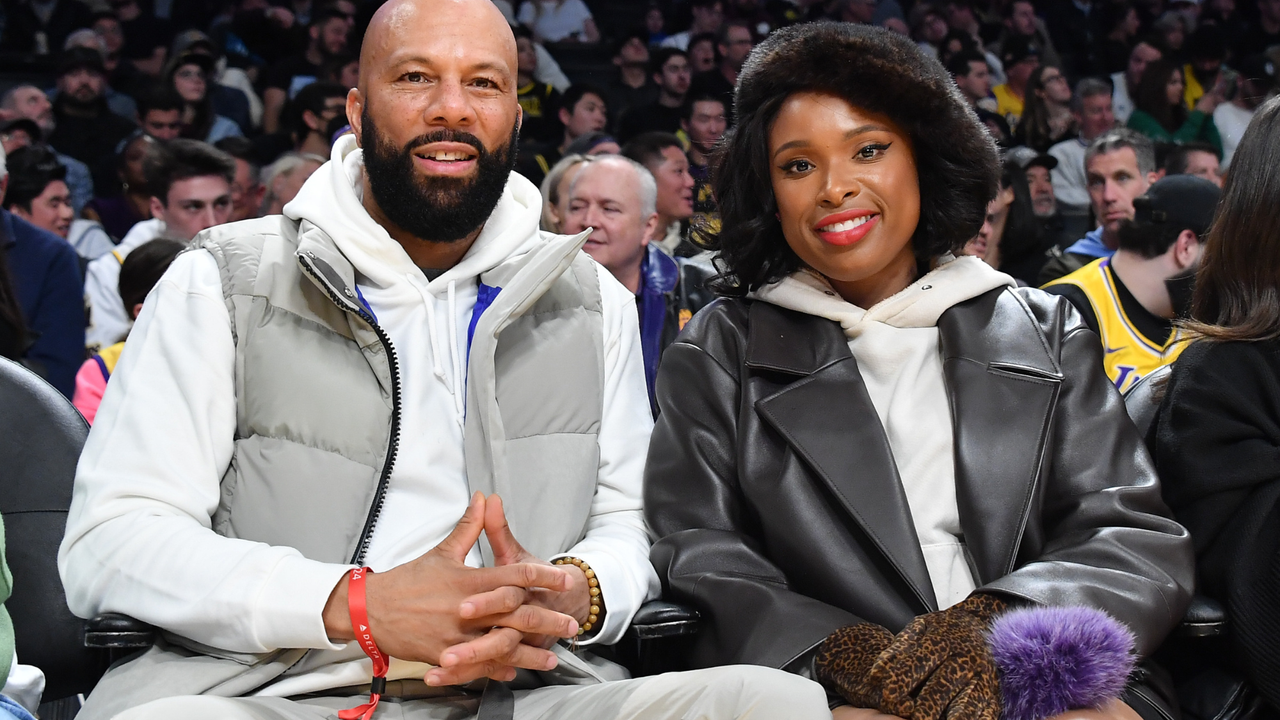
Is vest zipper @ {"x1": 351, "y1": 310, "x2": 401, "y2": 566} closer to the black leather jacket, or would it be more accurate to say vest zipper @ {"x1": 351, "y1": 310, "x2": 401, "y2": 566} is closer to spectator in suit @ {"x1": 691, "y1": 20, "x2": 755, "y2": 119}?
the black leather jacket

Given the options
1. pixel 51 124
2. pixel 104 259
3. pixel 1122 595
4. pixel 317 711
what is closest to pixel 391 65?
pixel 317 711

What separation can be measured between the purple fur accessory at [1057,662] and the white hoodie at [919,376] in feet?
0.99

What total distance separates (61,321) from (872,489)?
11.7 ft

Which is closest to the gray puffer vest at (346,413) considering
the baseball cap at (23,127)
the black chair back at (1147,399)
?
the black chair back at (1147,399)

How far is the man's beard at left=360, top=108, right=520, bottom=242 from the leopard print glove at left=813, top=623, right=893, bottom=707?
942mm

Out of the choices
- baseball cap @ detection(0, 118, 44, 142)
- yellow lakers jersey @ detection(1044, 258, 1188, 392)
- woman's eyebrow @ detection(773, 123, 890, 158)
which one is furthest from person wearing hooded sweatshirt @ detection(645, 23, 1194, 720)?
baseball cap @ detection(0, 118, 44, 142)

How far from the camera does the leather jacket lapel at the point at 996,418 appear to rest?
6.72 feet

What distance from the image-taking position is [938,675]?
1739 millimetres

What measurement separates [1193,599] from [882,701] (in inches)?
25.4

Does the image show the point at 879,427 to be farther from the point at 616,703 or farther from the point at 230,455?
the point at 230,455

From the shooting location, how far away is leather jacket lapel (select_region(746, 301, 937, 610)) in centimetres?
204

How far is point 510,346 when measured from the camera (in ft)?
7.04

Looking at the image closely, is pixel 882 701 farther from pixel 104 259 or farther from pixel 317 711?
pixel 104 259

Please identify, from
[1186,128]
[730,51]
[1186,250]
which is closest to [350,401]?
[1186,250]
